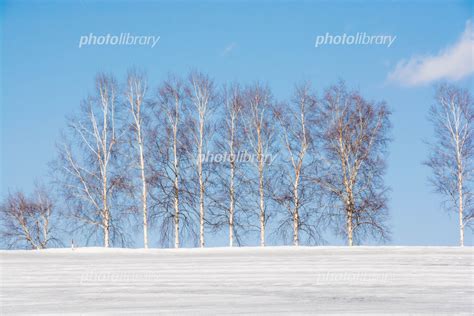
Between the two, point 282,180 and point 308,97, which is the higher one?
point 308,97

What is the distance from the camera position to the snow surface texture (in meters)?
12.3

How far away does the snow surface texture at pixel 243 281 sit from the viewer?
12289 mm

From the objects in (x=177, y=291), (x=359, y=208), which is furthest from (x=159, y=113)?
(x=177, y=291)

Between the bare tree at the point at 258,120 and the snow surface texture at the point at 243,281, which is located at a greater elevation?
the bare tree at the point at 258,120

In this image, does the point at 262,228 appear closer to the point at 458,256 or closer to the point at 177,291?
the point at 458,256

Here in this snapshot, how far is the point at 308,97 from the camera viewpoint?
89.9 ft

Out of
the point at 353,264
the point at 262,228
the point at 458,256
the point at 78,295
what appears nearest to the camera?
the point at 78,295

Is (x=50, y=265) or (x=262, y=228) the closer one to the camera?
(x=50, y=265)

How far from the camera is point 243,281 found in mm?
15430

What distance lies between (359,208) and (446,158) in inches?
168

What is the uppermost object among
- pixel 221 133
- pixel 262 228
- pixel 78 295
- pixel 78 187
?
pixel 221 133

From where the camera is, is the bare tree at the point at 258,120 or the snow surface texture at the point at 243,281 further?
the bare tree at the point at 258,120

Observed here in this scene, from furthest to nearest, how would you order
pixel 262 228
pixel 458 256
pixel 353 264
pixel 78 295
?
1. pixel 262 228
2. pixel 458 256
3. pixel 353 264
4. pixel 78 295

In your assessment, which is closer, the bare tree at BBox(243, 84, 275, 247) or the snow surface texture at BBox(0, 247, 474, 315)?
the snow surface texture at BBox(0, 247, 474, 315)
